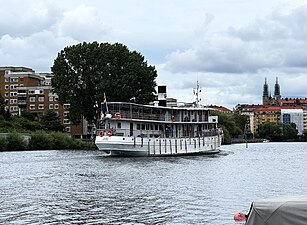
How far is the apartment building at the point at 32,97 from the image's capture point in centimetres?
14575

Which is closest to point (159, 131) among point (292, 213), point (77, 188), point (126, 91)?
point (126, 91)

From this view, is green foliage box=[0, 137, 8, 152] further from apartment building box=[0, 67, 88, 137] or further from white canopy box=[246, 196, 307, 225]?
white canopy box=[246, 196, 307, 225]

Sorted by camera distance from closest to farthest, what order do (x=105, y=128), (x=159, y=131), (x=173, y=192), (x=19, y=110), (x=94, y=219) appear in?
(x=94, y=219) < (x=173, y=192) < (x=105, y=128) < (x=159, y=131) < (x=19, y=110)

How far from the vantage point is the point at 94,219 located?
21.4 m

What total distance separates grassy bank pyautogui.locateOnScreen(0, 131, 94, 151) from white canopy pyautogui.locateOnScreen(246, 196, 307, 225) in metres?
71.9

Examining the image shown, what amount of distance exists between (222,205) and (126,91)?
208 feet

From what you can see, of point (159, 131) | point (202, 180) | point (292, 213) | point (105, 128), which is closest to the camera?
point (292, 213)

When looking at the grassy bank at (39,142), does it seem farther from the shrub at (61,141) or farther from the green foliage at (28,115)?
the green foliage at (28,115)

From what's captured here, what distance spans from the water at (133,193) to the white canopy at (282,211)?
29.9 ft

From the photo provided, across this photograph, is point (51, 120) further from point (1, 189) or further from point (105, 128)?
point (1, 189)

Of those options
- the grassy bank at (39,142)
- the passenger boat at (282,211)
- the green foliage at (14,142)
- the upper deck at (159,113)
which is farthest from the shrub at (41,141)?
the passenger boat at (282,211)

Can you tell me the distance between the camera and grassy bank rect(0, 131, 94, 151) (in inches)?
3248

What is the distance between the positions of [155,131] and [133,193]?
134 ft

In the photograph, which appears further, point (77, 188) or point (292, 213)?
point (77, 188)
